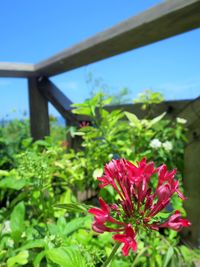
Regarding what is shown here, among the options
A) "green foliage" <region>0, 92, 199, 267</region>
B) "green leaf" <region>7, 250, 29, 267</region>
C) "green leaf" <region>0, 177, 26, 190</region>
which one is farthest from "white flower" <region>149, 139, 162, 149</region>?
"green leaf" <region>7, 250, 29, 267</region>

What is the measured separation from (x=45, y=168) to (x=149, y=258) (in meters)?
0.61

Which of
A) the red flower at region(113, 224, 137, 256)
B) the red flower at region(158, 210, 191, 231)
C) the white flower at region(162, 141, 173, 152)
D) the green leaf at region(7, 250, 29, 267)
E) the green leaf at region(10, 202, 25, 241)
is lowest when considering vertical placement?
the green leaf at region(7, 250, 29, 267)

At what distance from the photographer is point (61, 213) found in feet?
4.77

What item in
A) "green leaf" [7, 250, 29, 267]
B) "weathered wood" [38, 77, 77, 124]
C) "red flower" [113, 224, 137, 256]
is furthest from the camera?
"weathered wood" [38, 77, 77, 124]

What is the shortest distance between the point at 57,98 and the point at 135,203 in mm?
2153

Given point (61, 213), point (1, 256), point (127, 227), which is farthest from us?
point (61, 213)

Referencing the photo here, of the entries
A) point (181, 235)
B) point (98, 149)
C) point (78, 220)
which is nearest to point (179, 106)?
point (98, 149)

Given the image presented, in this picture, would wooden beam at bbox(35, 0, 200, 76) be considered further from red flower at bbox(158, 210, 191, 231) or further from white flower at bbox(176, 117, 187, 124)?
red flower at bbox(158, 210, 191, 231)

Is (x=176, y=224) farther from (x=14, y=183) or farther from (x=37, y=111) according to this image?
(x=37, y=111)

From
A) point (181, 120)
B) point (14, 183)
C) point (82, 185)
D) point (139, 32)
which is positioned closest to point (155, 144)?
point (181, 120)

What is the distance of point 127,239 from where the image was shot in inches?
20.6

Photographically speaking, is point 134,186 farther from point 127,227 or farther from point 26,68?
point 26,68

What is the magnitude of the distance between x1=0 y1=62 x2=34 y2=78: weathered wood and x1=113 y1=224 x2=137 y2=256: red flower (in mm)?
2248

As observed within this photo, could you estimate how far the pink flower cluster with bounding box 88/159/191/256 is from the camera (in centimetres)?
55
